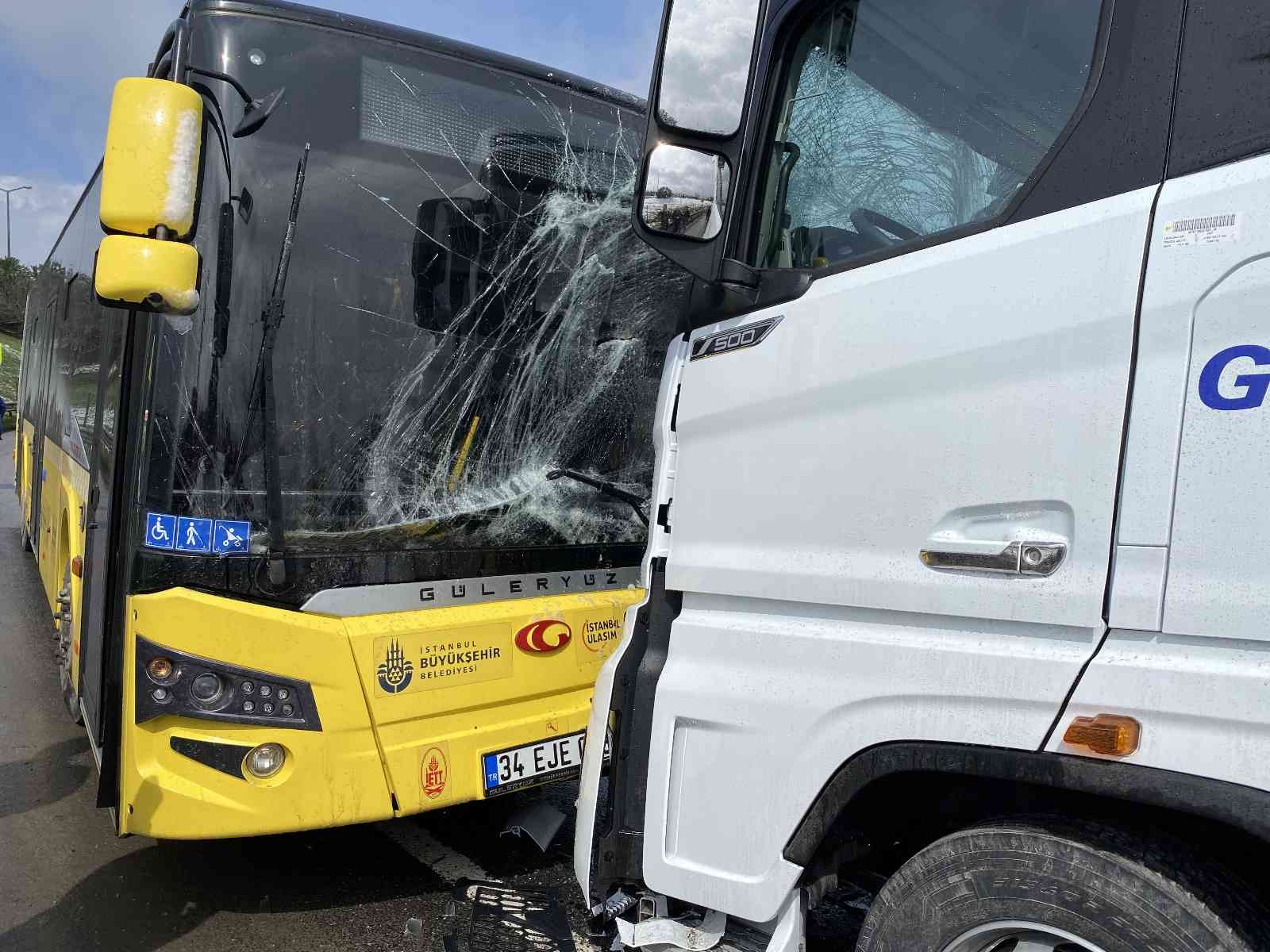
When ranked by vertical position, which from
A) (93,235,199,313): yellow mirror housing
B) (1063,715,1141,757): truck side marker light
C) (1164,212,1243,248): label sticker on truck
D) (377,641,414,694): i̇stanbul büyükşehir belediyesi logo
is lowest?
(377,641,414,694): i̇stanbul büyükşehir belediyesi logo

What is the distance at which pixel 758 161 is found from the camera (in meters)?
2.54

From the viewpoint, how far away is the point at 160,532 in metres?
3.25

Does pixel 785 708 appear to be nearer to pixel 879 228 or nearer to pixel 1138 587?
pixel 1138 587

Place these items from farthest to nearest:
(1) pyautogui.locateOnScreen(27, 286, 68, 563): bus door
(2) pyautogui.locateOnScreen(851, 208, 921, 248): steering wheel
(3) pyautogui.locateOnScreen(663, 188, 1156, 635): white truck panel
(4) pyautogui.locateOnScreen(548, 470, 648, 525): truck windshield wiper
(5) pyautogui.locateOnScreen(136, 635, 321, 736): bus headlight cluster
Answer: (1) pyautogui.locateOnScreen(27, 286, 68, 563): bus door → (4) pyautogui.locateOnScreen(548, 470, 648, 525): truck windshield wiper → (5) pyautogui.locateOnScreen(136, 635, 321, 736): bus headlight cluster → (2) pyautogui.locateOnScreen(851, 208, 921, 248): steering wheel → (3) pyautogui.locateOnScreen(663, 188, 1156, 635): white truck panel

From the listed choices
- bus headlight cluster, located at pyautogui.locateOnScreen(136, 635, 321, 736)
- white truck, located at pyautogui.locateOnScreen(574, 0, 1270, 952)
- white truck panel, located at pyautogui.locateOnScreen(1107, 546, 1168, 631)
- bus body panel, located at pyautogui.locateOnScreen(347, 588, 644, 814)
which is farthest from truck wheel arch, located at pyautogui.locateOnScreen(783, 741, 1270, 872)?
bus headlight cluster, located at pyautogui.locateOnScreen(136, 635, 321, 736)

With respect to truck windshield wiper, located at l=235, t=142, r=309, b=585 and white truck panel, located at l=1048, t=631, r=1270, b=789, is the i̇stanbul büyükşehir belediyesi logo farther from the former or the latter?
white truck panel, located at l=1048, t=631, r=1270, b=789

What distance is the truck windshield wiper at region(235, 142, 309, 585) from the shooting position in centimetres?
337

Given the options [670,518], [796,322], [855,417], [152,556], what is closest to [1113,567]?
[855,417]

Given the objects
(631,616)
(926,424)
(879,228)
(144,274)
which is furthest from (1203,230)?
(144,274)

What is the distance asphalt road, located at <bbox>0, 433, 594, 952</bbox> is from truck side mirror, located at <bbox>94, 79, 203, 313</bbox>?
2.15 meters

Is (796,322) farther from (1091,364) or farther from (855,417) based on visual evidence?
(1091,364)

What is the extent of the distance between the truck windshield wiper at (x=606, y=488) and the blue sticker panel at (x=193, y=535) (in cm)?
128

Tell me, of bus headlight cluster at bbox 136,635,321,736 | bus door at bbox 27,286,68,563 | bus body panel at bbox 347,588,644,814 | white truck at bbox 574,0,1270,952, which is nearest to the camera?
white truck at bbox 574,0,1270,952

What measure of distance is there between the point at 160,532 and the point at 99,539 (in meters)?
0.86
